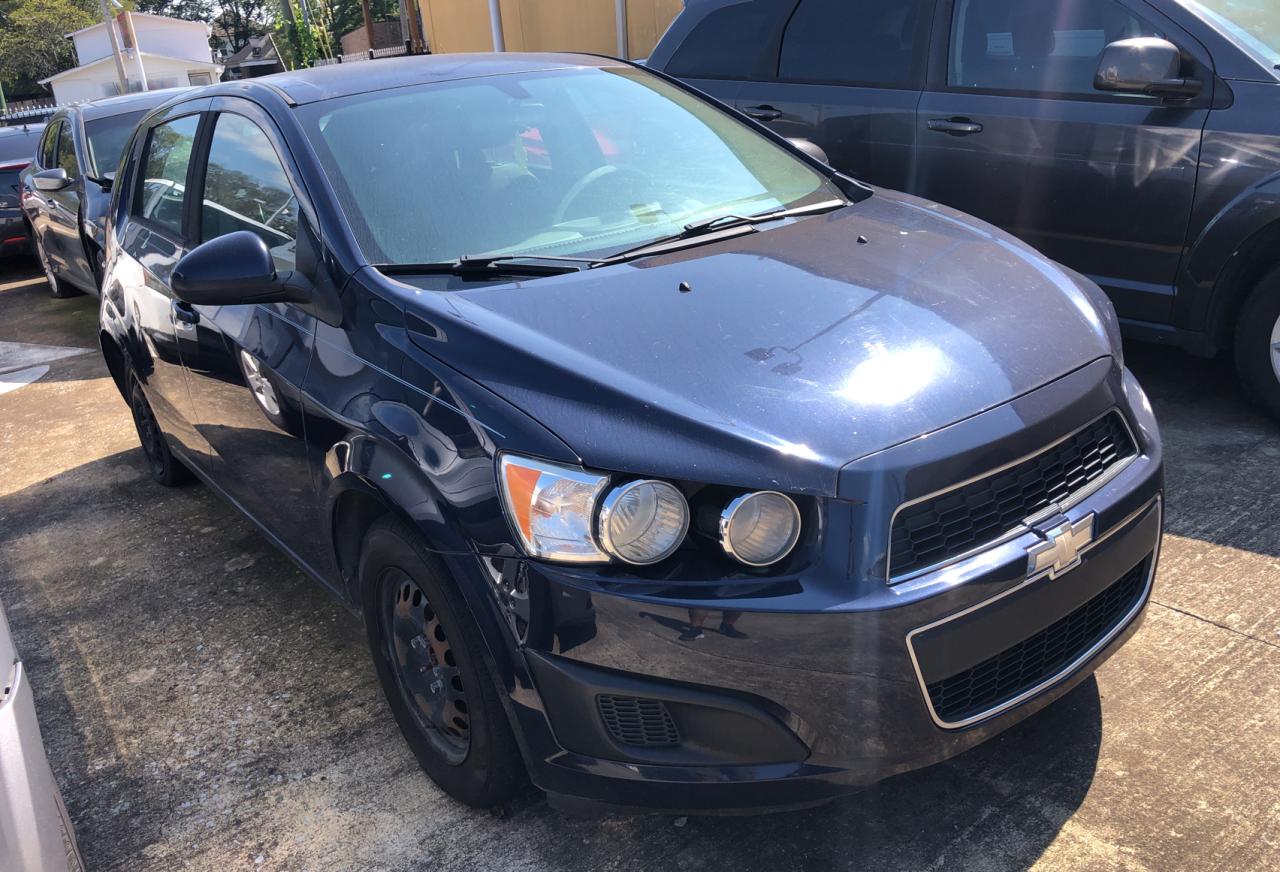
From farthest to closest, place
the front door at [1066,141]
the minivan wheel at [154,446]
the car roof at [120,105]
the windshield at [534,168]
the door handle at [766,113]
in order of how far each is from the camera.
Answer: the car roof at [120,105] < the door handle at [766,113] < the minivan wheel at [154,446] < the front door at [1066,141] < the windshield at [534,168]

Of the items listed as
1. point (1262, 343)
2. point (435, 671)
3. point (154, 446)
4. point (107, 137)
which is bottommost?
point (154, 446)

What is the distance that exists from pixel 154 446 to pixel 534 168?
2.60 m

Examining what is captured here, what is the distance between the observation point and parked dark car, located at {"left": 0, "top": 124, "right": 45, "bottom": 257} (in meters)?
10.4

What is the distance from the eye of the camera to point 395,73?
132 inches

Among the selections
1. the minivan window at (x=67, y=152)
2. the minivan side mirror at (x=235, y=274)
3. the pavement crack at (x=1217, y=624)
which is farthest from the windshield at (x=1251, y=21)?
the minivan window at (x=67, y=152)

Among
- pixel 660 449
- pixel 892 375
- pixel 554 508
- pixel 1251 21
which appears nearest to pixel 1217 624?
pixel 892 375

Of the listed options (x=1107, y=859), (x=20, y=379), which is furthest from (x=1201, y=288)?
(x=20, y=379)

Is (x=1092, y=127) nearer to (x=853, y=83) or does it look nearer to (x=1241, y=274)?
(x=1241, y=274)

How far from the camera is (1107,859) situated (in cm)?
226

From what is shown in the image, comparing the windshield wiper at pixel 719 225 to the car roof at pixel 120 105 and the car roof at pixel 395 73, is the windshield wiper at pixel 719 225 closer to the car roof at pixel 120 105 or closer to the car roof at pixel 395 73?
the car roof at pixel 395 73

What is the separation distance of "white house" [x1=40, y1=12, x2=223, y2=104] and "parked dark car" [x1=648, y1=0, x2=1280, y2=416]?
55.7 m

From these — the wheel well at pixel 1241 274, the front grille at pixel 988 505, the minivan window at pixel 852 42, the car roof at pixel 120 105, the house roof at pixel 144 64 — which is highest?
the minivan window at pixel 852 42

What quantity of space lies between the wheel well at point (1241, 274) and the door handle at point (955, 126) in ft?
3.81

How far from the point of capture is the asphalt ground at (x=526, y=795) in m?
2.38
